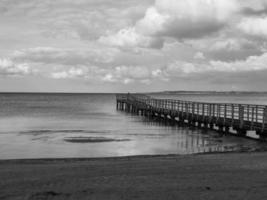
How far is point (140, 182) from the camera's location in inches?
291

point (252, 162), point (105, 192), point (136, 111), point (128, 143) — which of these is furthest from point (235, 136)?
point (136, 111)

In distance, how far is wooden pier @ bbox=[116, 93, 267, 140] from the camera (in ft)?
65.1

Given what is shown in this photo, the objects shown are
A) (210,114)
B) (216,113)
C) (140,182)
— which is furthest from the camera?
(210,114)

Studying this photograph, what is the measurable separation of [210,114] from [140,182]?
19271 millimetres

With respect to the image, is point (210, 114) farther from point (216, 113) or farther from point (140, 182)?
point (140, 182)

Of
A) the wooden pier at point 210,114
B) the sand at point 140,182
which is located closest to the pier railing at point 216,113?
the wooden pier at point 210,114

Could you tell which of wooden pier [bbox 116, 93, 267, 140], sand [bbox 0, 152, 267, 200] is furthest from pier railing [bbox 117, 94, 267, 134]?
sand [bbox 0, 152, 267, 200]

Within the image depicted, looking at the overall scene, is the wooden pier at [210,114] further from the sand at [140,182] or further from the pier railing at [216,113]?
the sand at [140,182]

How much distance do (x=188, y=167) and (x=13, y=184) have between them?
412cm

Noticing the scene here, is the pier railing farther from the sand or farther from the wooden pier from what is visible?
the sand

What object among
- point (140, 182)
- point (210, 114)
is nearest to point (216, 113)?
point (210, 114)

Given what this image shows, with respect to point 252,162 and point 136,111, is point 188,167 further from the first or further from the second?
point 136,111

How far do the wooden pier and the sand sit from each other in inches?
407

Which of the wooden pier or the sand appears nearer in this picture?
the sand
